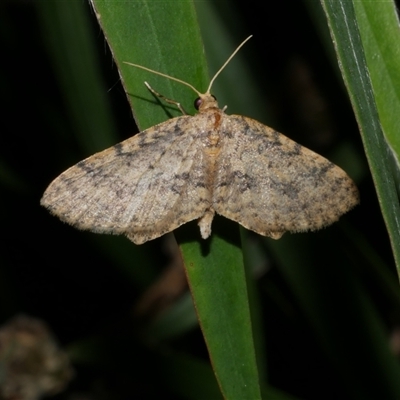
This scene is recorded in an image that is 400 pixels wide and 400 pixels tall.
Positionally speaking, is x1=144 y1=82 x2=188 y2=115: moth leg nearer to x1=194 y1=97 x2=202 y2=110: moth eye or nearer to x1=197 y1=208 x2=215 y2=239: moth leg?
x1=194 y1=97 x2=202 y2=110: moth eye

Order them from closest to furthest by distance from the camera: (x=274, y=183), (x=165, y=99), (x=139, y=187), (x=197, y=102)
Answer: (x=165, y=99) < (x=197, y=102) < (x=139, y=187) < (x=274, y=183)

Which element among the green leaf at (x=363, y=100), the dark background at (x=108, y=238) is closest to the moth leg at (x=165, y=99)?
the green leaf at (x=363, y=100)

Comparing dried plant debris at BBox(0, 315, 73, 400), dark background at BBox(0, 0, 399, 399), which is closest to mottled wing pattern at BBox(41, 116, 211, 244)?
dark background at BBox(0, 0, 399, 399)

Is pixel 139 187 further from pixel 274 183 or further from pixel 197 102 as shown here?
pixel 274 183

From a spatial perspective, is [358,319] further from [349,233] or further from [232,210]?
[232,210]

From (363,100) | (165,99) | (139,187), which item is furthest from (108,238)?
(363,100)

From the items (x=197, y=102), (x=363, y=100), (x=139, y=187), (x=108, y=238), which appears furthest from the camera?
(x=108, y=238)

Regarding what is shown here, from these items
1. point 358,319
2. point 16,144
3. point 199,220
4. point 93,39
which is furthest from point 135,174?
point 16,144
